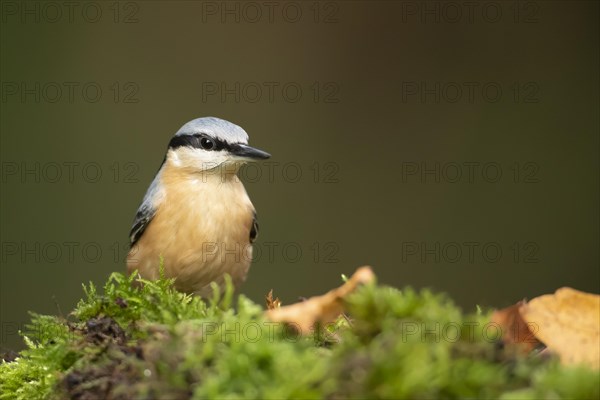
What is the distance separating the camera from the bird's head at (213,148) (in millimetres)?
2584

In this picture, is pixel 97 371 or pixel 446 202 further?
Result: pixel 446 202

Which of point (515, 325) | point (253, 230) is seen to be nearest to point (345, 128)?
point (253, 230)

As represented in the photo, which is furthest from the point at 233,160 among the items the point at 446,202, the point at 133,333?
the point at 446,202

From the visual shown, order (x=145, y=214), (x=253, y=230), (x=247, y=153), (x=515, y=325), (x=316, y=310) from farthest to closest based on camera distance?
(x=253, y=230)
(x=145, y=214)
(x=247, y=153)
(x=515, y=325)
(x=316, y=310)

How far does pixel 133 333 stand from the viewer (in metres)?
1.07

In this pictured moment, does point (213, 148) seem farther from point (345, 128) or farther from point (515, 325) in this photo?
point (345, 128)

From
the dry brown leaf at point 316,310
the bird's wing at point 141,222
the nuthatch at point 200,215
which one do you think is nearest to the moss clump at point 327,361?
the dry brown leaf at point 316,310

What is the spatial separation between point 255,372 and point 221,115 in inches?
155

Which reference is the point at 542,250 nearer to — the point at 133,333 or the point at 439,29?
the point at 439,29

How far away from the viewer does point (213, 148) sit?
2.61 metres

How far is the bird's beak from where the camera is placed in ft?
8.36

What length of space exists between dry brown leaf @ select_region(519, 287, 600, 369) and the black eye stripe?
1.64 meters

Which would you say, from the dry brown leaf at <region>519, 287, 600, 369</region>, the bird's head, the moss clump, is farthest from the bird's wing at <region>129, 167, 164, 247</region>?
the dry brown leaf at <region>519, 287, 600, 369</region>

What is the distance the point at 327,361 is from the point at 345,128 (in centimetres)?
414
